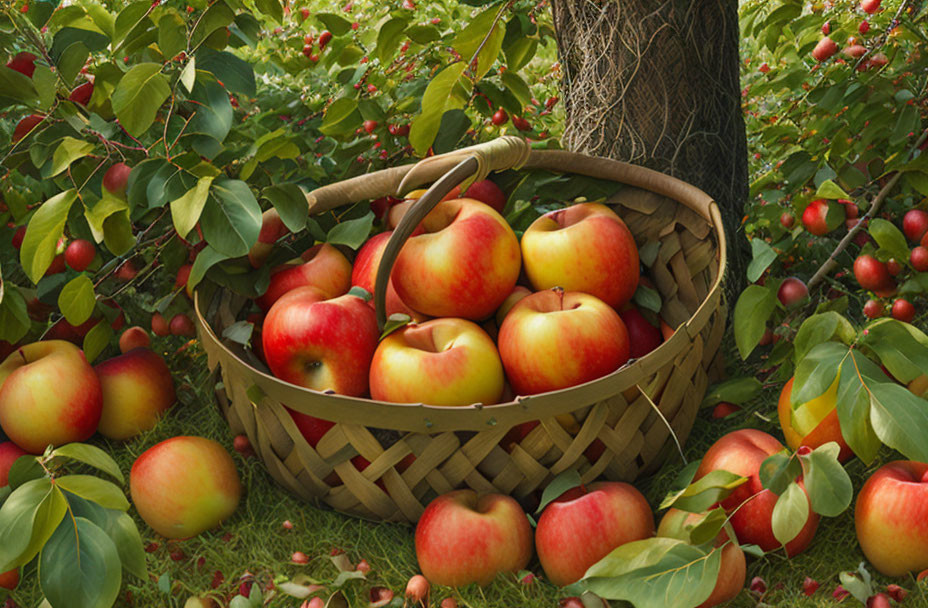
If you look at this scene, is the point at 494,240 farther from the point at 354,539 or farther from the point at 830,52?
the point at 830,52

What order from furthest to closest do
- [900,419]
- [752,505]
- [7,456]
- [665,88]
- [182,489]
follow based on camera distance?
[665,88], [7,456], [182,489], [752,505], [900,419]

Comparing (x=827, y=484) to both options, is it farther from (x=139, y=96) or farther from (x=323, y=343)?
(x=139, y=96)

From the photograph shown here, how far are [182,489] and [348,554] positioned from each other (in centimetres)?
24

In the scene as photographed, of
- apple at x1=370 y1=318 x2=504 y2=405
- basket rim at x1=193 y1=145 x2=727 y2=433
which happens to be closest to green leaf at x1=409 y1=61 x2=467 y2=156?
apple at x1=370 y1=318 x2=504 y2=405

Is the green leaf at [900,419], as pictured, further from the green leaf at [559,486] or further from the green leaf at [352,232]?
the green leaf at [352,232]

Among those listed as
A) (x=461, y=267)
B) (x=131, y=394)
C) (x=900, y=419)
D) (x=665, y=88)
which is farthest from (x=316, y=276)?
(x=900, y=419)

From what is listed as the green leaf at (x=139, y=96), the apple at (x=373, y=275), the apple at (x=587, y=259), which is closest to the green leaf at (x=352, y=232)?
the apple at (x=373, y=275)

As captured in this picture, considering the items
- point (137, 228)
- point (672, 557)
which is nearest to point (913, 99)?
point (672, 557)

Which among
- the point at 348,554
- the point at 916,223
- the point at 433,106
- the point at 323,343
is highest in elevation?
the point at 433,106

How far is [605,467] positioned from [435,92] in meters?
0.54

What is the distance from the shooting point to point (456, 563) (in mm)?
947

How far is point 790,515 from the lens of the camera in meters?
0.86

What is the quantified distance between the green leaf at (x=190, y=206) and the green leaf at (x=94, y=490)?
0.30m

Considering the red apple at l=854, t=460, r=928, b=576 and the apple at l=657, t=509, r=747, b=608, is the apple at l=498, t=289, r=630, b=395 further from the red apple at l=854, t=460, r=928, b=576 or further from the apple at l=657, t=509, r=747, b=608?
the red apple at l=854, t=460, r=928, b=576
